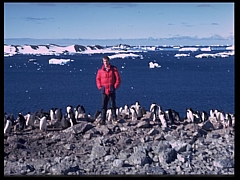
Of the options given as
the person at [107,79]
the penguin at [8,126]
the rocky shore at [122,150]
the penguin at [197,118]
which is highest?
the person at [107,79]

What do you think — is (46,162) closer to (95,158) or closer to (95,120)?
(95,158)

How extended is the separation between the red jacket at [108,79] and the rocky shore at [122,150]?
2.75ft

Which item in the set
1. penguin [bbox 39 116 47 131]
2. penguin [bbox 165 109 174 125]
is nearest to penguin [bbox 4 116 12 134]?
penguin [bbox 39 116 47 131]

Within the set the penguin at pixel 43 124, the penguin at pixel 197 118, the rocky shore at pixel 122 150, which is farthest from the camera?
the penguin at pixel 197 118

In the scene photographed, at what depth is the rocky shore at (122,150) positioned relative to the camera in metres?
6.37

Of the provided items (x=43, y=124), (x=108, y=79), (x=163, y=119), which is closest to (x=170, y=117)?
(x=163, y=119)

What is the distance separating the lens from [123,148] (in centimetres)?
731

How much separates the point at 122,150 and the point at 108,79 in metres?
1.37

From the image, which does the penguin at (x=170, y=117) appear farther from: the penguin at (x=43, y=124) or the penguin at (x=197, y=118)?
the penguin at (x=43, y=124)

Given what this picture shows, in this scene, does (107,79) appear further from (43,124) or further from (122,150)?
(43,124)

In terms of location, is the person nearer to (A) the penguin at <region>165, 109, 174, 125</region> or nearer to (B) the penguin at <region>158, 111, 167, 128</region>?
(B) the penguin at <region>158, 111, 167, 128</region>

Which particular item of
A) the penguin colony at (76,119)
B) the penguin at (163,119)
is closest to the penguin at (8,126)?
the penguin colony at (76,119)
